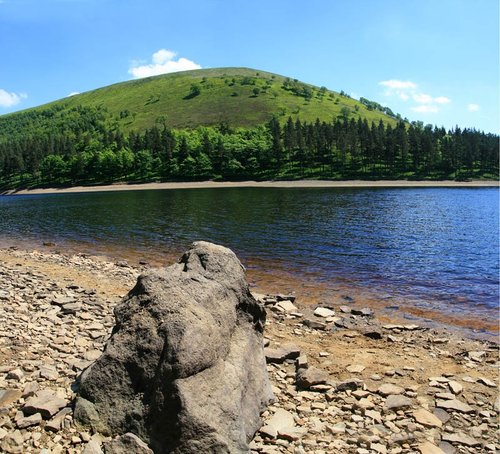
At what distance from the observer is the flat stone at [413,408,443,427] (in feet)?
31.6

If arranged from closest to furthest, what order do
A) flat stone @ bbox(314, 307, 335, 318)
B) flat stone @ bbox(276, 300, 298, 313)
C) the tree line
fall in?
flat stone @ bbox(314, 307, 335, 318), flat stone @ bbox(276, 300, 298, 313), the tree line

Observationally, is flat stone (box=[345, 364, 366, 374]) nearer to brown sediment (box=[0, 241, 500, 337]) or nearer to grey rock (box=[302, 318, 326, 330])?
grey rock (box=[302, 318, 326, 330])

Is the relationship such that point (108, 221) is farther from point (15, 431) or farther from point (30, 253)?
point (15, 431)

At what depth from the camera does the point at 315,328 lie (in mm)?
17422

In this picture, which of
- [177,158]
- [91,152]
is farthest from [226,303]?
[91,152]

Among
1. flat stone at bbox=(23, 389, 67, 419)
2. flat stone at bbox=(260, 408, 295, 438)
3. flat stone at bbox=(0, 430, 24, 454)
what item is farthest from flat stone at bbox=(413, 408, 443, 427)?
flat stone at bbox=(0, 430, 24, 454)

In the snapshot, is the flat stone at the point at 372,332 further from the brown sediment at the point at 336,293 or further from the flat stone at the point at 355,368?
the flat stone at the point at 355,368

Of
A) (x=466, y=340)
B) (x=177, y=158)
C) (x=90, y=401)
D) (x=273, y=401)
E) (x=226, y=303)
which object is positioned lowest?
(x=466, y=340)

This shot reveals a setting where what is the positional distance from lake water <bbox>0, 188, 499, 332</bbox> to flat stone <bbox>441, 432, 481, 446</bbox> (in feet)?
36.7

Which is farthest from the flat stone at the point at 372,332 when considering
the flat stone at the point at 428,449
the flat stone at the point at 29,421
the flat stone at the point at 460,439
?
the flat stone at the point at 29,421

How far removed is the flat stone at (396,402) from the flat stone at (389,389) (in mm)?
235

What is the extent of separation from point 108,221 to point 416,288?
47876mm

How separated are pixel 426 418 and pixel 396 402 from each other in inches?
33.0

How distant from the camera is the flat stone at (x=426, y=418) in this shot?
9.63 metres
